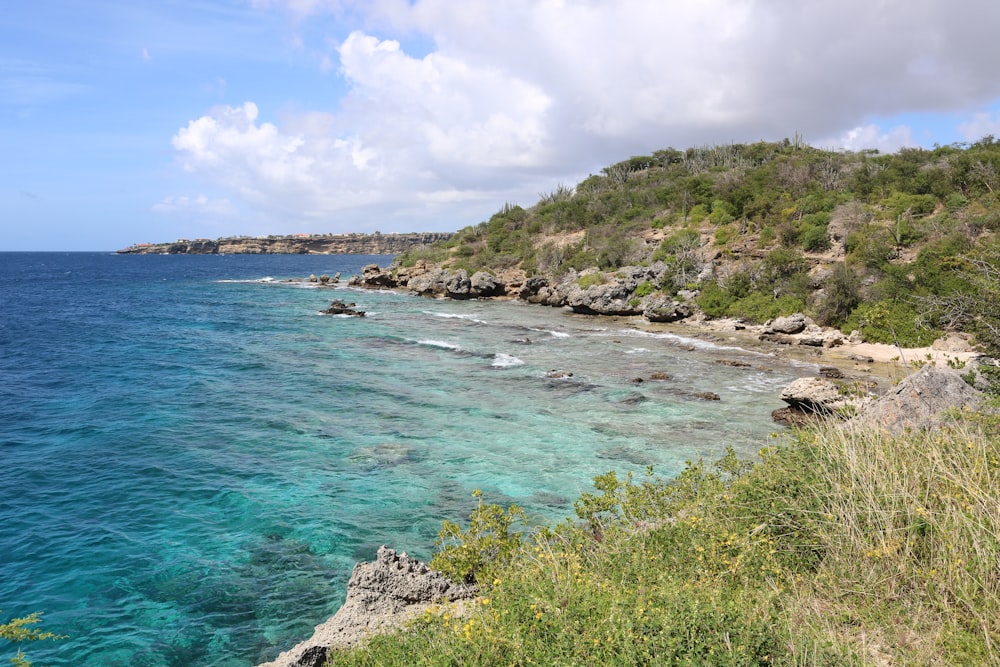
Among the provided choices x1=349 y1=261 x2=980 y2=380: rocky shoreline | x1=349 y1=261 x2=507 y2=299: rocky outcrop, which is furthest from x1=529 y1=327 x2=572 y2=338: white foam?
x1=349 y1=261 x2=507 y2=299: rocky outcrop

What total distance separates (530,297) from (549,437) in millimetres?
38901

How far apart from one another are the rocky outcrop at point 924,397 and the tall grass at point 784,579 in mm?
3178

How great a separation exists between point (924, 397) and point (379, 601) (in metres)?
12.2

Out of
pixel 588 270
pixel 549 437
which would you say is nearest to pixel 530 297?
pixel 588 270

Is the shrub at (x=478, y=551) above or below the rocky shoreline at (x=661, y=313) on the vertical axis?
below

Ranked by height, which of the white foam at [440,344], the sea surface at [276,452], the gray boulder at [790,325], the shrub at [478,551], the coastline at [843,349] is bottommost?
the sea surface at [276,452]

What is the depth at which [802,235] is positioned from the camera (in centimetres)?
4169

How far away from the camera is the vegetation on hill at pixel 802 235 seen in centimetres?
3153

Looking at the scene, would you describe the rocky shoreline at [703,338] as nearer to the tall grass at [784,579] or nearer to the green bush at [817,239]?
the tall grass at [784,579]

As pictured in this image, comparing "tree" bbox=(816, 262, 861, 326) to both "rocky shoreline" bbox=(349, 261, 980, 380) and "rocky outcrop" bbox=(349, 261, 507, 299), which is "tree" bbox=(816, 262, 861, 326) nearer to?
"rocky shoreline" bbox=(349, 261, 980, 380)

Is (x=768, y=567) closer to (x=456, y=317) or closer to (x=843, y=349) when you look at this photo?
(x=843, y=349)

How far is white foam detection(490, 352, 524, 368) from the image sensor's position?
94.9ft

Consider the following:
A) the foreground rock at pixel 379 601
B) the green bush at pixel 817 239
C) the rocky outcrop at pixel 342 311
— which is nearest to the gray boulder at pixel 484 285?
the rocky outcrop at pixel 342 311

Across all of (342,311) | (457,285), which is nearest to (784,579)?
(342,311)
